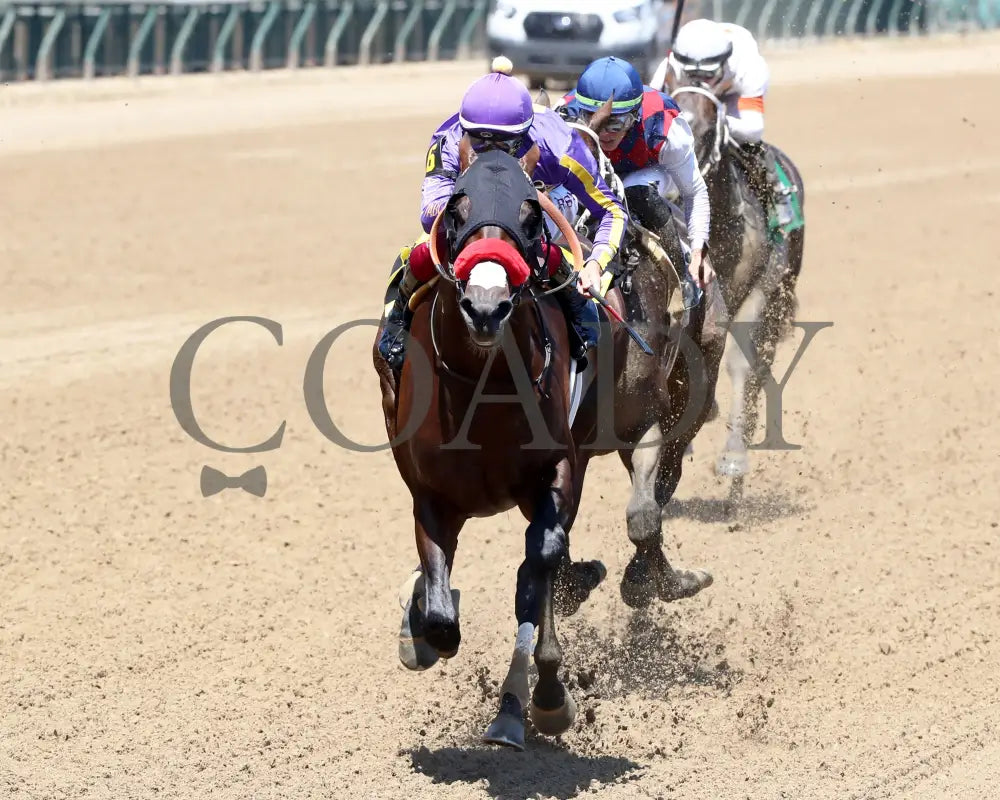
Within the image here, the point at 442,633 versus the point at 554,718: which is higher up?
the point at 442,633

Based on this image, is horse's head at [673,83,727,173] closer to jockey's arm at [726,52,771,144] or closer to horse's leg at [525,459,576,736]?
jockey's arm at [726,52,771,144]

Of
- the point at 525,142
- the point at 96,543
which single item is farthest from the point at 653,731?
the point at 96,543

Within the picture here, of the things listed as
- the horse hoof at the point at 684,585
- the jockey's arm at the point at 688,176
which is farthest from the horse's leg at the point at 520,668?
the jockey's arm at the point at 688,176

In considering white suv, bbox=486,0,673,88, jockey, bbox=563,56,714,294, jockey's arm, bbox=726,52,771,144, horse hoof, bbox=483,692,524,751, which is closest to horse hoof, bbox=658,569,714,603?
jockey, bbox=563,56,714,294

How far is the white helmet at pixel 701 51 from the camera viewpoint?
793cm

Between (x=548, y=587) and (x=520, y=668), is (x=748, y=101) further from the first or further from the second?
(x=520, y=668)

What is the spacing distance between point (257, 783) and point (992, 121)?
19406 mm

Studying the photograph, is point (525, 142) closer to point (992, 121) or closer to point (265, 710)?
point (265, 710)

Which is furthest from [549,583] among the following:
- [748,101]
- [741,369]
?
[748,101]

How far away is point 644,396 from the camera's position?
635 centimetres

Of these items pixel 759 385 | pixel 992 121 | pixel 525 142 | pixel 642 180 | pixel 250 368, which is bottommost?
pixel 992 121

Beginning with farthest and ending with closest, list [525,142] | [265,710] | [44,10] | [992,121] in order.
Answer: [992,121] < [44,10] < [265,710] < [525,142]

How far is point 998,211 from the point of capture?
648 inches

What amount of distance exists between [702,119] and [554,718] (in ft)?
10.9
